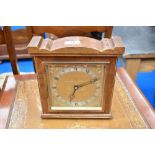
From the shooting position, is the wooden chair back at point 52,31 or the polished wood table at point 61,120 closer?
the polished wood table at point 61,120

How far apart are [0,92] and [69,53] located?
1.40 ft

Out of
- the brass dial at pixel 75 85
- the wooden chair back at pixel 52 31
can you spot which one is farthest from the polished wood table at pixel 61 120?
the wooden chair back at pixel 52 31

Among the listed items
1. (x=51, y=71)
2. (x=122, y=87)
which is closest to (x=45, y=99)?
(x=51, y=71)

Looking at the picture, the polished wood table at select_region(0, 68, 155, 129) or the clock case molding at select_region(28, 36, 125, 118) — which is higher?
the clock case molding at select_region(28, 36, 125, 118)

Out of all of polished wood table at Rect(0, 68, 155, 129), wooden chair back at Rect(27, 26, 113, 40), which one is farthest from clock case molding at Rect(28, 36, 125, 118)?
wooden chair back at Rect(27, 26, 113, 40)

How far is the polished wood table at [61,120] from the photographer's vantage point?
64 centimetres

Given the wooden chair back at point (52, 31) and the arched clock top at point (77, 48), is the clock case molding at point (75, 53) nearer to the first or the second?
the arched clock top at point (77, 48)

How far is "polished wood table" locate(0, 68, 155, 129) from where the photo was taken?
2.10ft

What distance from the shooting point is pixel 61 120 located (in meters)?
0.66

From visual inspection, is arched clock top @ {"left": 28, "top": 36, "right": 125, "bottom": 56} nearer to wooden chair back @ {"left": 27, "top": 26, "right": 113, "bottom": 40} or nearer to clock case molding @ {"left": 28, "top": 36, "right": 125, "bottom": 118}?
clock case molding @ {"left": 28, "top": 36, "right": 125, "bottom": 118}

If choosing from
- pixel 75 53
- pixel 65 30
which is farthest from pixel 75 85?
pixel 65 30

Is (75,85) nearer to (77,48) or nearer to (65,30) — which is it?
(77,48)
